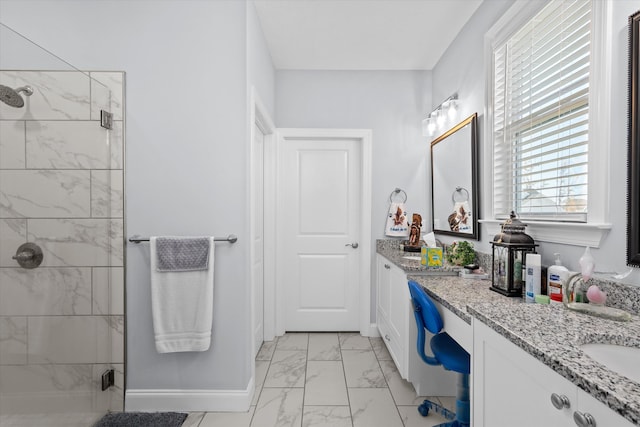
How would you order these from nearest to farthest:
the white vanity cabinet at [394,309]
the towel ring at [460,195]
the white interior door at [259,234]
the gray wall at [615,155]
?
the gray wall at [615,155], the white vanity cabinet at [394,309], the towel ring at [460,195], the white interior door at [259,234]

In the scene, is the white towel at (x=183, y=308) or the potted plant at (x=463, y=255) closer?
the white towel at (x=183, y=308)

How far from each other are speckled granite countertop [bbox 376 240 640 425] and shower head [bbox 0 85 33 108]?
81.4 inches

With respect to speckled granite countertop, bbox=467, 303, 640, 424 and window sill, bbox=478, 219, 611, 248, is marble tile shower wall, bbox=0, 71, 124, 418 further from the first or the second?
window sill, bbox=478, 219, 611, 248

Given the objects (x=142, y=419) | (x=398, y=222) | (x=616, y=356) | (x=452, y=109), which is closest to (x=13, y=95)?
(x=142, y=419)

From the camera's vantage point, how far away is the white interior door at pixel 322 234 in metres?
3.21

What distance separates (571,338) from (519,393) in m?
0.21

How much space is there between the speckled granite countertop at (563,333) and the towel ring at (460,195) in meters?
0.91

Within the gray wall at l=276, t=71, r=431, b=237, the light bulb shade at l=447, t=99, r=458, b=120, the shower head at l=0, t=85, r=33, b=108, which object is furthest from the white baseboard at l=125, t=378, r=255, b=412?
the light bulb shade at l=447, t=99, r=458, b=120

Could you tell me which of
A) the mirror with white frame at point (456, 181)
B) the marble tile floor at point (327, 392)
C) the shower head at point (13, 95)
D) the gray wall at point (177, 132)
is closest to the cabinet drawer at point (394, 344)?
the marble tile floor at point (327, 392)

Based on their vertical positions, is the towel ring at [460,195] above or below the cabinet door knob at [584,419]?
above

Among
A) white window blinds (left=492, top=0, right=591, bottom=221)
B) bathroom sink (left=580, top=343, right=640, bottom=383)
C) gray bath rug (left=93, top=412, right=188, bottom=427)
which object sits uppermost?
white window blinds (left=492, top=0, right=591, bottom=221)

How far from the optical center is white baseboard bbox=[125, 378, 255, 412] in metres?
1.96

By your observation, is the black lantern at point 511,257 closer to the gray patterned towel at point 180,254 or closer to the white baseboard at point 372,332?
the gray patterned towel at point 180,254

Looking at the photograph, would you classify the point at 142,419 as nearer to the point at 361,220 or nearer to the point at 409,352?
the point at 409,352
